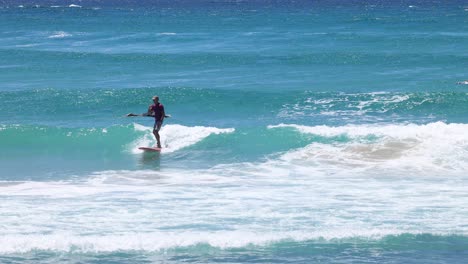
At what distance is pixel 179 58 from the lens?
126 ft

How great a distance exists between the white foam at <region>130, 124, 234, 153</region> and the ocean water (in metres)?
0.06

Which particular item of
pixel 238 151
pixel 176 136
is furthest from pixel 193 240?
pixel 176 136

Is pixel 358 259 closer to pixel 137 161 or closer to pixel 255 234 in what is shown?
pixel 255 234

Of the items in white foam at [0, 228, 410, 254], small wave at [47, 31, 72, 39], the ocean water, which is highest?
small wave at [47, 31, 72, 39]

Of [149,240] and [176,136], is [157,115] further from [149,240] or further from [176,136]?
[149,240]

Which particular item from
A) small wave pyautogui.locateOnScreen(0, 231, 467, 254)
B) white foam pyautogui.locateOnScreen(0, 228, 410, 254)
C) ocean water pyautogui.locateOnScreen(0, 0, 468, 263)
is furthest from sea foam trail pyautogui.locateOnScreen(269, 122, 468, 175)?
white foam pyautogui.locateOnScreen(0, 228, 410, 254)

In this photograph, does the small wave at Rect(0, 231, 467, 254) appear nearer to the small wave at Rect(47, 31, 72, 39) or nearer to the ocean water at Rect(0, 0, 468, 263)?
the ocean water at Rect(0, 0, 468, 263)

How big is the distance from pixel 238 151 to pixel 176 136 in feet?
6.83

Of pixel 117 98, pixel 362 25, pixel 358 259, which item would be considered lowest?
pixel 358 259

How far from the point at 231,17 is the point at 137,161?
135ft

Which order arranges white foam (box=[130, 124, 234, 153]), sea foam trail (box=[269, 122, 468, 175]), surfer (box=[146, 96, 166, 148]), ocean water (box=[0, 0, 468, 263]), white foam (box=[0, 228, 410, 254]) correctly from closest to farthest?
white foam (box=[0, 228, 410, 254])
ocean water (box=[0, 0, 468, 263])
sea foam trail (box=[269, 122, 468, 175])
surfer (box=[146, 96, 166, 148])
white foam (box=[130, 124, 234, 153])

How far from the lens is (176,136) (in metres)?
23.2

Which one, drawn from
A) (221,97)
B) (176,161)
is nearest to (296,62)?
(221,97)

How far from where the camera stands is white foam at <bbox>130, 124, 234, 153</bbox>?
73.9 ft
